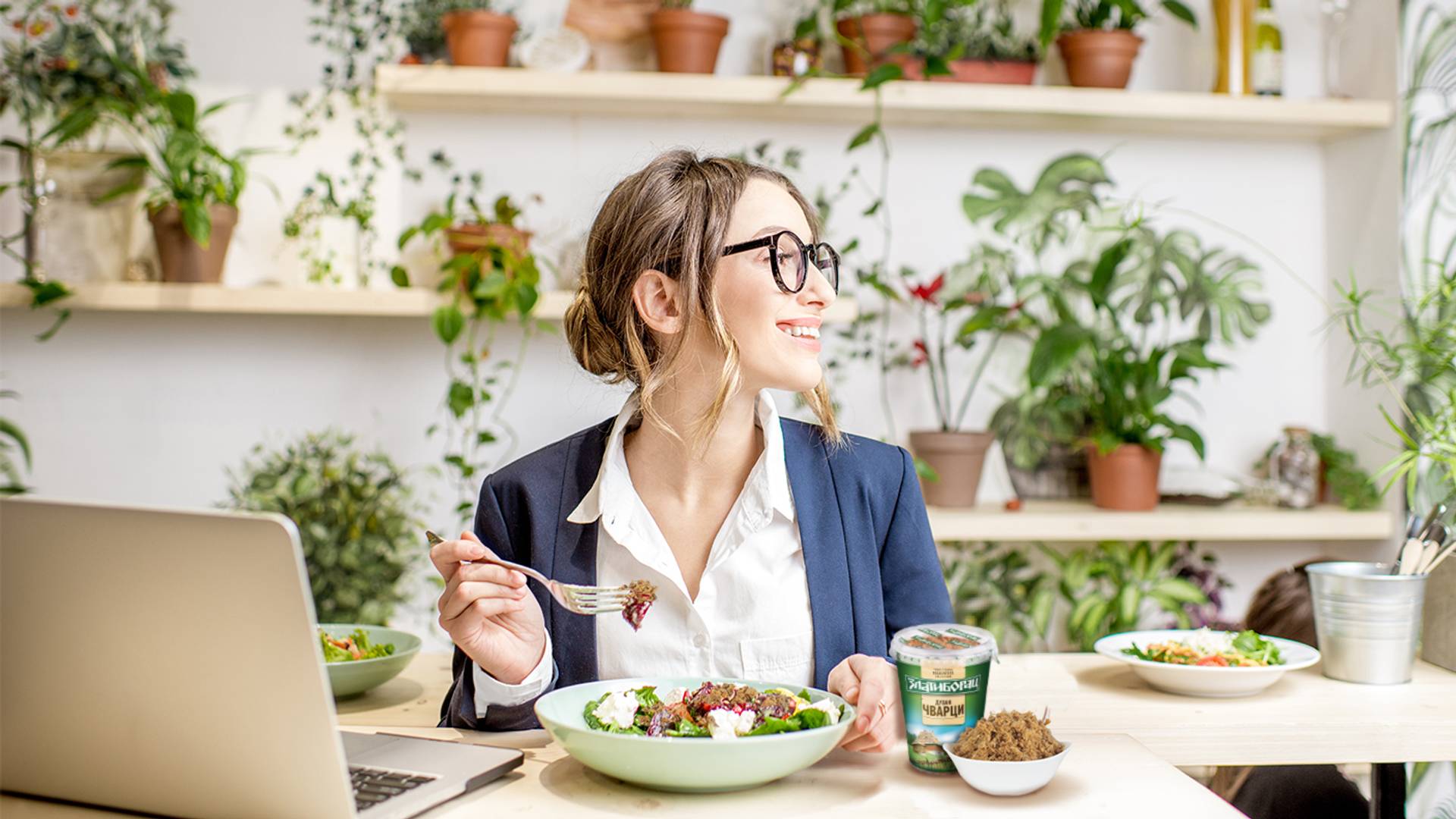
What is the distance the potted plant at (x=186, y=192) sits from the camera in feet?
8.89

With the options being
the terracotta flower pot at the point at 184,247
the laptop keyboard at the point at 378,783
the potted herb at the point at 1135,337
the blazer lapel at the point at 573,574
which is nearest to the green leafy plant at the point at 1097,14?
the potted herb at the point at 1135,337

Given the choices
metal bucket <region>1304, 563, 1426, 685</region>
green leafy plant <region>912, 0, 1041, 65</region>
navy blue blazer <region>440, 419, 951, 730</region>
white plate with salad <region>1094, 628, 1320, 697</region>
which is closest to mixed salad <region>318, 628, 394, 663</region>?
navy blue blazer <region>440, 419, 951, 730</region>

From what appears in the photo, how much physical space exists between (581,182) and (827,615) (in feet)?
6.03

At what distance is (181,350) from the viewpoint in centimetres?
299

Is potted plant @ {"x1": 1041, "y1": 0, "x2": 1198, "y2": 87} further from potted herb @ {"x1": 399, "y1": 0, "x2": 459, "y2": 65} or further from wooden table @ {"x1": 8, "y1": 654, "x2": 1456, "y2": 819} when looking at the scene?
wooden table @ {"x1": 8, "y1": 654, "x2": 1456, "y2": 819}

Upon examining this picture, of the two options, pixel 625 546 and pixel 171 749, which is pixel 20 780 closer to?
pixel 171 749

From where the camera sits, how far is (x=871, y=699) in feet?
3.72

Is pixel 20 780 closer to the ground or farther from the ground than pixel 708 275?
closer to the ground

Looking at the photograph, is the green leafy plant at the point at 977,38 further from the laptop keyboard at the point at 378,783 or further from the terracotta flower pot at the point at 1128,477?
the laptop keyboard at the point at 378,783

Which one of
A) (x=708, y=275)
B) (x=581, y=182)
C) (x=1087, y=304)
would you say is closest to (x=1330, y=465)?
(x=1087, y=304)

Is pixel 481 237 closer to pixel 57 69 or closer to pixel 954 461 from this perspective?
pixel 57 69

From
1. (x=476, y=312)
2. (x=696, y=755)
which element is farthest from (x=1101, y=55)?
(x=696, y=755)

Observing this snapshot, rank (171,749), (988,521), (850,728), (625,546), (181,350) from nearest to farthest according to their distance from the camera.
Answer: (171,749), (850,728), (625,546), (988,521), (181,350)

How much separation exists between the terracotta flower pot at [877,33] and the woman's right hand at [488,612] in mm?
1971
